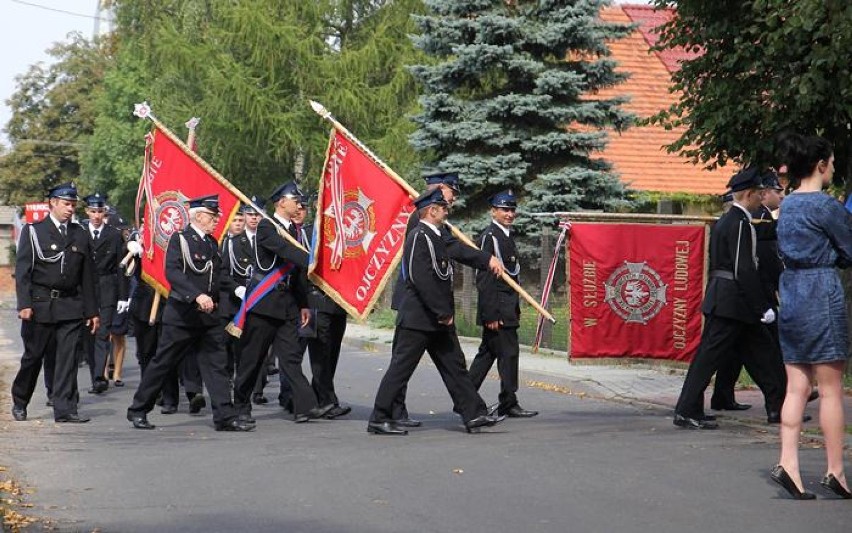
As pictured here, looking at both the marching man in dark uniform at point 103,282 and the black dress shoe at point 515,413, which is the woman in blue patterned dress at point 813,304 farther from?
the marching man in dark uniform at point 103,282

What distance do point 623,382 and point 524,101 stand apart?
10.9 m

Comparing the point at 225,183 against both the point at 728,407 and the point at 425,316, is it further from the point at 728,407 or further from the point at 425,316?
the point at 728,407

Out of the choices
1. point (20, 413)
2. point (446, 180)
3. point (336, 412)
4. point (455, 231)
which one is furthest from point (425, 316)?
point (20, 413)

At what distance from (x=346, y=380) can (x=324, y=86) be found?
19650mm

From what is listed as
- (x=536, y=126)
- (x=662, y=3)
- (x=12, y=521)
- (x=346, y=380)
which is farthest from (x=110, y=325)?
(x=536, y=126)

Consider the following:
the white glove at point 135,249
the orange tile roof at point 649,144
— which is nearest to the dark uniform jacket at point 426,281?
the white glove at point 135,249

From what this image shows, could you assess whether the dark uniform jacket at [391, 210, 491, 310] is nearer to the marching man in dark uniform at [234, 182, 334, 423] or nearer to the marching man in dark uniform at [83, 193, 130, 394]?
the marching man in dark uniform at [234, 182, 334, 423]

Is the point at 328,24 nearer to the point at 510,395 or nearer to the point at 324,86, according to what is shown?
the point at 324,86

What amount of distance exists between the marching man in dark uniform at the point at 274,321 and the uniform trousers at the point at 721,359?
3.17 metres

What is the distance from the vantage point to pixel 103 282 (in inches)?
673

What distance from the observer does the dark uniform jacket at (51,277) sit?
13.1 meters

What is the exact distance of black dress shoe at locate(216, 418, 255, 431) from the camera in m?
12.3

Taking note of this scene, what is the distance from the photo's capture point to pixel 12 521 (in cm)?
789

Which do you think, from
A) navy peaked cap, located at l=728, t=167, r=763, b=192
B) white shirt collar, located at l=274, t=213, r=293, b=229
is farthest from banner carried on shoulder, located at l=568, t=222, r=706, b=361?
navy peaked cap, located at l=728, t=167, r=763, b=192
